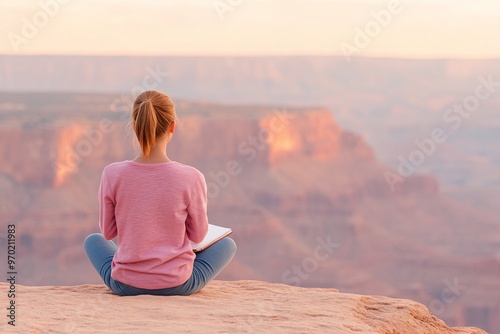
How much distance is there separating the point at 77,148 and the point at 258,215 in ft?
29.8

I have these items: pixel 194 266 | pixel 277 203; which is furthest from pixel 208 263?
pixel 277 203

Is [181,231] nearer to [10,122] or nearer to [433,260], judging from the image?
[10,122]

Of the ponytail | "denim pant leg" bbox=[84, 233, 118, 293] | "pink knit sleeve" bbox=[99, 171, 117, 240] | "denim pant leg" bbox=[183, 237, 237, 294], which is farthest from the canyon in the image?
the ponytail

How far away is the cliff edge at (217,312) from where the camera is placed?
336cm

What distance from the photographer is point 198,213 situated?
3879 mm

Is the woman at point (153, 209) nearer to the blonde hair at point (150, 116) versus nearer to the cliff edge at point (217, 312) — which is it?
the blonde hair at point (150, 116)

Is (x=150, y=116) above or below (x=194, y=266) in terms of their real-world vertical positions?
above

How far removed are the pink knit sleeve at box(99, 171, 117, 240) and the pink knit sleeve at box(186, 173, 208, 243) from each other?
1.12ft

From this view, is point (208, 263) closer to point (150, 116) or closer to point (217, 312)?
point (217, 312)

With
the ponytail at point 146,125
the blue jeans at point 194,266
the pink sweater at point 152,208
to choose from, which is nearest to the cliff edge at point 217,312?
the blue jeans at point 194,266

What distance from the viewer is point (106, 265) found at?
418 centimetres

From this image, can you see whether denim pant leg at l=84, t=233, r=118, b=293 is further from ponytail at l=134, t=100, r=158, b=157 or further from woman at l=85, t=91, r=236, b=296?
ponytail at l=134, t=100, r=158, b=157

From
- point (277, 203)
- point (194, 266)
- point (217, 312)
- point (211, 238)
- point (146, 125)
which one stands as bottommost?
point (217, 312)

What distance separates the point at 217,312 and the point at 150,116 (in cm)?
89
